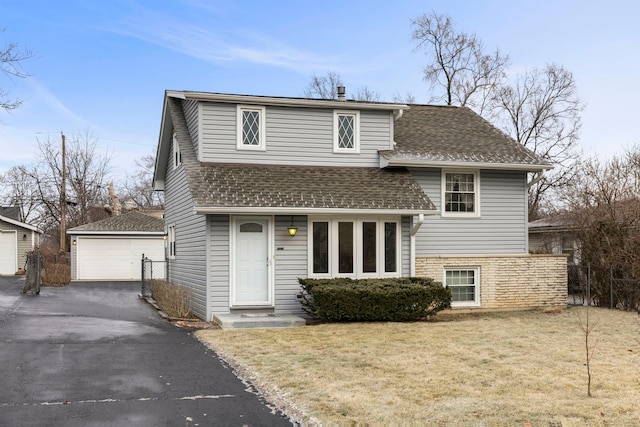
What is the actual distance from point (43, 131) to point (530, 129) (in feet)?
101

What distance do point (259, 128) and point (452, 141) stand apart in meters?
5.66

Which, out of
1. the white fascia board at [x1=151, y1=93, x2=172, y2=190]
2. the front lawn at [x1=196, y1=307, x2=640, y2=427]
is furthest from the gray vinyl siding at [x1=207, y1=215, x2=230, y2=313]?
the white fascia board at [x1=151, y1=93, x2=172, y2=190]

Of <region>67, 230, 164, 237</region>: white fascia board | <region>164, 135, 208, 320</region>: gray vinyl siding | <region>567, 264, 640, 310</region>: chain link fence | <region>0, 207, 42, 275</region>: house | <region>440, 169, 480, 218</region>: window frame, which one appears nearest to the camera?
<region>164, 135, 208, 320</region>: gray vinyl siding

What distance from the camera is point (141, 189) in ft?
167

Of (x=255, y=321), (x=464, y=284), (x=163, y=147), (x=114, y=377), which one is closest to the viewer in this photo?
(x=114, y=377)

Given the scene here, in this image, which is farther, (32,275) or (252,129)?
(32,275)

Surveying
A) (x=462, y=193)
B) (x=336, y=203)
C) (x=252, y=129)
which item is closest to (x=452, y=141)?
(x=462, y=193)

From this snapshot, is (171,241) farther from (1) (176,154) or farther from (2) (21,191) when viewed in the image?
(2) (21,191)

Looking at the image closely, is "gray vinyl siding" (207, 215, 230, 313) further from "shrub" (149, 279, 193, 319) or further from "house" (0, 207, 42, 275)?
"house" (0, 207, 42, 275)

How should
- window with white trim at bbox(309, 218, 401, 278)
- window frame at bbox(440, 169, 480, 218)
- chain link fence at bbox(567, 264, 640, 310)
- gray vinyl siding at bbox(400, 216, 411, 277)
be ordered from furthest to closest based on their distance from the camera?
window frame at bbox(440, 169, 480, 218) → chain link fence at bbox(567, 264, 640, 310) → gray vinyl siding at bbox(400, 216, 411, 277) → window with white trim at bbox(309, 218, 401, 278)

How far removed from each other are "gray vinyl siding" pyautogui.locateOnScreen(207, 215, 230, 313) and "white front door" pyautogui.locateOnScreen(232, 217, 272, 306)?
0.73 ft

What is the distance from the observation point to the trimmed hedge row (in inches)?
528

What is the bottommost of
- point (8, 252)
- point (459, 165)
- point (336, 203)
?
point (8, 252)

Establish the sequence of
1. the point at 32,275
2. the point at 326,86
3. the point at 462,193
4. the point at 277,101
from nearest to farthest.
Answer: the point at 277,101 → the point at 462,193 → the point at 32,275 → the point at 326,86
